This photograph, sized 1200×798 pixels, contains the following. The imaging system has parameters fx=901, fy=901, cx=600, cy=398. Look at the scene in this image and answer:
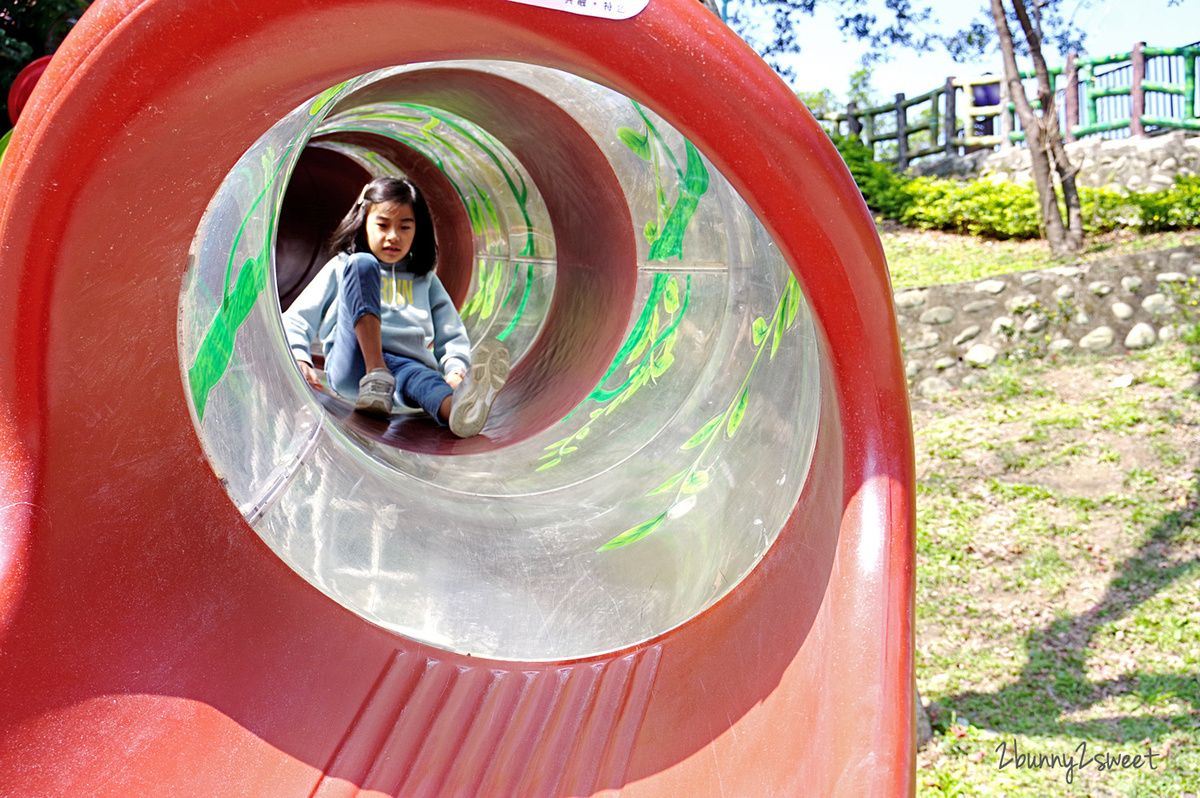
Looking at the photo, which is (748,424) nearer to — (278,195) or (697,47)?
(697,47)

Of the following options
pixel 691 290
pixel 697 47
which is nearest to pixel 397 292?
pixel 691 290

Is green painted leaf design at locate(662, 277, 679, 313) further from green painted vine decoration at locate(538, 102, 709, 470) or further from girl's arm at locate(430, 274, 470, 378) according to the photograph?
girl's arm at locate(430, 274, 470, 378)

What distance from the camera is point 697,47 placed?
132 centimetres

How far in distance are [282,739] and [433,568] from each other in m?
0.62

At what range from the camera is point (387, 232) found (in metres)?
3.71

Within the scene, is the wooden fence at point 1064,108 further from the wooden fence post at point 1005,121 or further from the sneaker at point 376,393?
the sneaker at point 376,393

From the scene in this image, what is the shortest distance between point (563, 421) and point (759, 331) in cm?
95

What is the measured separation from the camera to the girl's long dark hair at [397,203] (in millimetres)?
3793

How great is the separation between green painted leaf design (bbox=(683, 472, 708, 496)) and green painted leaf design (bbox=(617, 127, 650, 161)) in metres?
1.20

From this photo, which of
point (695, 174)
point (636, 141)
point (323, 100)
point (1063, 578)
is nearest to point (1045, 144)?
point (1063, 578)

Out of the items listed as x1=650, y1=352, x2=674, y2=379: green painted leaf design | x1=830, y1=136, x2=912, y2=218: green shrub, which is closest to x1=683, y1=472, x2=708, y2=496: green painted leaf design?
x1=650, y1=352, x2=674, y2=379: green painted leaf design

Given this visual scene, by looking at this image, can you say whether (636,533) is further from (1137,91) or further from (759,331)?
(1137,91)

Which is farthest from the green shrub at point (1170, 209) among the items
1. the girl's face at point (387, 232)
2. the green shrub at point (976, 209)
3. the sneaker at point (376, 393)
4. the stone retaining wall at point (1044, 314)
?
the sneaker at point (376, 393)

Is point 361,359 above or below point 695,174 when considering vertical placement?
below
